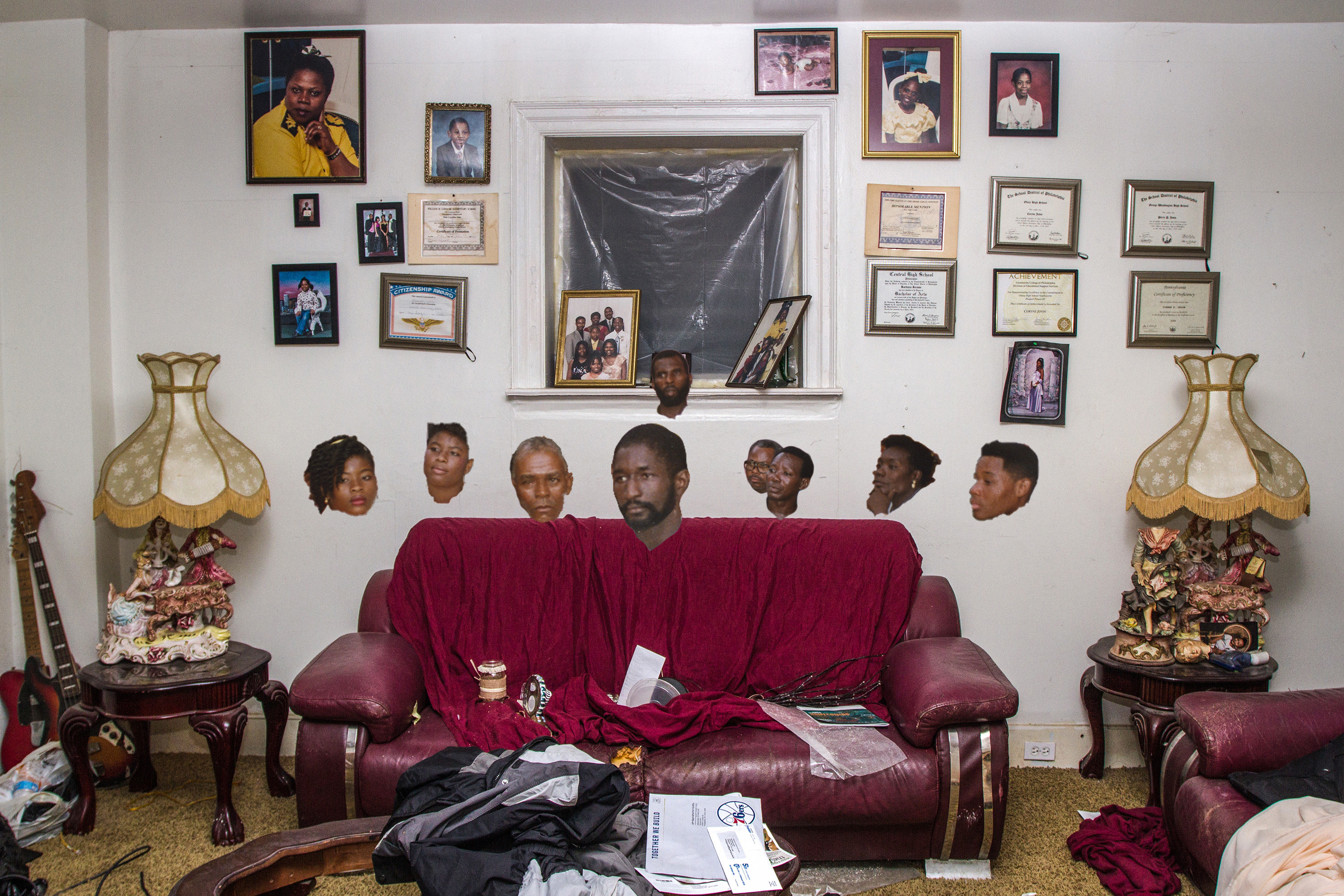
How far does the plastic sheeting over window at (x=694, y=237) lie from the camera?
311cm

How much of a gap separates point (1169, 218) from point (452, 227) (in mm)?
2508

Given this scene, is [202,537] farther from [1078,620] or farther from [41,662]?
[1078,620]

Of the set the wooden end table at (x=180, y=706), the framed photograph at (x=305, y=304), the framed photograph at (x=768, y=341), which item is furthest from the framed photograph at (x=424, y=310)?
the wooden end table at (x=180, y=706)

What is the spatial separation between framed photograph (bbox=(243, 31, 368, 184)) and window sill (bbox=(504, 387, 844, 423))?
1.02 metres

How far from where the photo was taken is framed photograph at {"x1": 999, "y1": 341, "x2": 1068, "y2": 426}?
2.93 metres

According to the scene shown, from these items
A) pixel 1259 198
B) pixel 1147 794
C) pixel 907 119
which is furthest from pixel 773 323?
pixel 1147 794

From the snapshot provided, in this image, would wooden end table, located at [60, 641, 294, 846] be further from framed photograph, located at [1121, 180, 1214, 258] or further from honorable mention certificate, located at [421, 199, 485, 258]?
framed photograph, located at [1121, 180, 1214, 258]

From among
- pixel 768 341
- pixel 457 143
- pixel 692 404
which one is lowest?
pixel 692 404

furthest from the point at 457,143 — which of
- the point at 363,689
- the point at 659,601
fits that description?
the point at 363,689

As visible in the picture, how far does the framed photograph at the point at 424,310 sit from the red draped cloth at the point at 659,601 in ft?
2.23

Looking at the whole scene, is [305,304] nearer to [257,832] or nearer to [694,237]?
[694,237]

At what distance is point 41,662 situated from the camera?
2.88 meters

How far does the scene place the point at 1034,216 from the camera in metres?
2.92

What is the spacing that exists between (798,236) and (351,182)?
1621 millimetres
